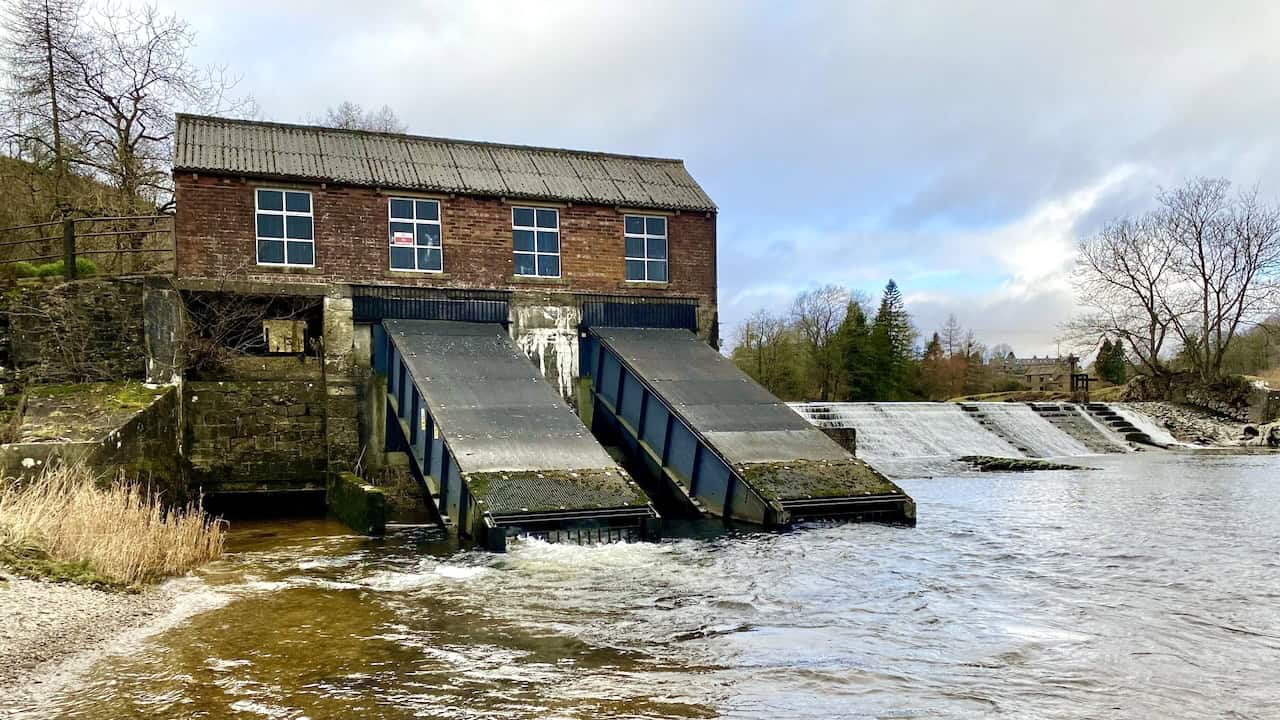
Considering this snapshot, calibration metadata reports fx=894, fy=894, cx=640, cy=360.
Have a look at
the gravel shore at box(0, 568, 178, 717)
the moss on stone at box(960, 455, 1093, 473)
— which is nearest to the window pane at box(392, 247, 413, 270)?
the gravel shore at box(0, 568, 178, 717)

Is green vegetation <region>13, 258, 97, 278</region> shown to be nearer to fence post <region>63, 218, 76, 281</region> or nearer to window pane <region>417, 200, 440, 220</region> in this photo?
fence post <region>63, 218, 76, 281</region>

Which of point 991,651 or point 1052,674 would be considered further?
point 991,651

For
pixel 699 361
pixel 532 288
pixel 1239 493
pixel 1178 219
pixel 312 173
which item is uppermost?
→ pixel 1178 219

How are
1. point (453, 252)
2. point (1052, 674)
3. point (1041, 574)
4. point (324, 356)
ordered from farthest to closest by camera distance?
point (453, 252), point (324, 356), point (1041, 574), point (1052, 674)

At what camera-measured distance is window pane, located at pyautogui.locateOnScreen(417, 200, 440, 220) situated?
1964 cm

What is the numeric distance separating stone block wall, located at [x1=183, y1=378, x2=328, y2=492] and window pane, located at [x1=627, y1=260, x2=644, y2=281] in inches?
296

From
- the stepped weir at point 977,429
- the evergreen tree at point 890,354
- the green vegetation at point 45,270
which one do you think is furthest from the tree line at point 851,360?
the green vegetation at point 45,270

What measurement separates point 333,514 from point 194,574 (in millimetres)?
6283

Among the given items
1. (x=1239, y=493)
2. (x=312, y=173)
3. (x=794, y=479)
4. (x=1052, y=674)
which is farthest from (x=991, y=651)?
(x=312, y=173)

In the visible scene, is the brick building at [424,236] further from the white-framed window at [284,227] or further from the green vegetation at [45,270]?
the green vegetation at [45,270]

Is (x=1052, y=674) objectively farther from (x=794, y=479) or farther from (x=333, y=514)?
(x=333, y=514)

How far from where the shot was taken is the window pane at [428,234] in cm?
1958

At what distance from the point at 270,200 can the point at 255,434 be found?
4888 millimetres

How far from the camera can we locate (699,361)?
60.5 feet
